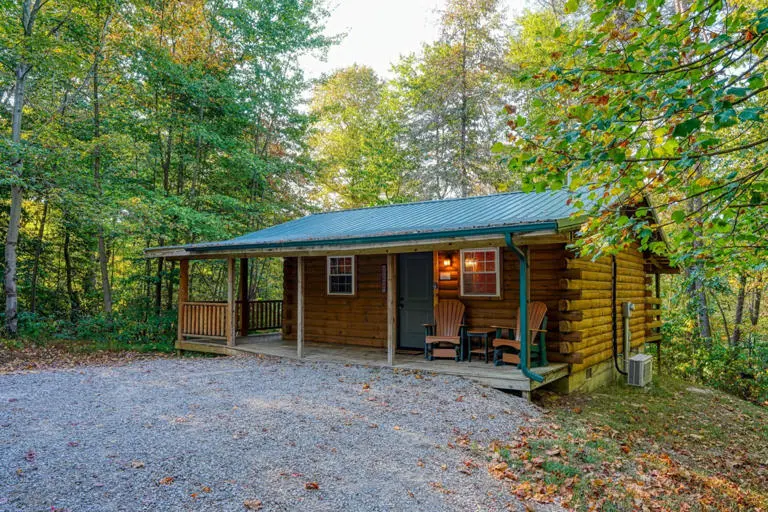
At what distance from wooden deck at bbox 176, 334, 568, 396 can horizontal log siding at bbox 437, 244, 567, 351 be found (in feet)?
2.81

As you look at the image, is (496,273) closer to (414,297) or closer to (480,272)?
(480,272)

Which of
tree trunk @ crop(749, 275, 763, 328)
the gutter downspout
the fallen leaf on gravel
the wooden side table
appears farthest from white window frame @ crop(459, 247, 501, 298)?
tree trunk @ crop(749, 275, 763, 328)

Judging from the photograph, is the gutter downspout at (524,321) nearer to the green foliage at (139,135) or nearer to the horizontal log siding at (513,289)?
the horizontal log siding at (513,289)

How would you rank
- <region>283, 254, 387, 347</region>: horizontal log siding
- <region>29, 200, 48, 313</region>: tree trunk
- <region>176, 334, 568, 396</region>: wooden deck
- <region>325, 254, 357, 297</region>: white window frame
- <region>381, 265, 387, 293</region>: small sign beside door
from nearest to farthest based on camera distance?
<region>176, 334, 568, 396</region>: wooden deck → <region>381, 265, 387, 293</region>: small sign beside door → <region>283, 254, 387, 347</region>: horizontal log siding → <region>325, 254, 357, 297</region>: white window frame → <region>29, 200, 48, 313</region>: tree trunk

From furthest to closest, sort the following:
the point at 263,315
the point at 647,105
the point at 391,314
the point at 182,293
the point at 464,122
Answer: the point at 464,122
the point at 263,315
the point at 182,293
the point at 391,314
the point at 647,105

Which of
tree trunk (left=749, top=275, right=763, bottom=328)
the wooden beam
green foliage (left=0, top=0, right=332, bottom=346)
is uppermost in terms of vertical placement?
green foliage (left=0, top=0, right=332, bottom=346)

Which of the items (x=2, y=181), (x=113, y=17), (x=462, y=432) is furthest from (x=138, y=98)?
(x=462, y=432)

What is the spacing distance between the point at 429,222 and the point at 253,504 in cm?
575

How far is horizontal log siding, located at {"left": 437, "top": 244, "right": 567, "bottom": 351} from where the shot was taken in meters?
7.55

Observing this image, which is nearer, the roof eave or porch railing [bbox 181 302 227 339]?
the roof eave

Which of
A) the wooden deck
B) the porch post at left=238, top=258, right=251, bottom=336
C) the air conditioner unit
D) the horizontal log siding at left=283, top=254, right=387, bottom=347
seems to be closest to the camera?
the wooden deck

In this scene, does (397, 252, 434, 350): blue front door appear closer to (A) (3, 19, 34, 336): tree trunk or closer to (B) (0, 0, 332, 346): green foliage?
(B) (0, 0, 332, 346): green foliage

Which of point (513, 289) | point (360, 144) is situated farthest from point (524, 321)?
point (360, 144)

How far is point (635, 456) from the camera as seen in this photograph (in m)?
5.01
